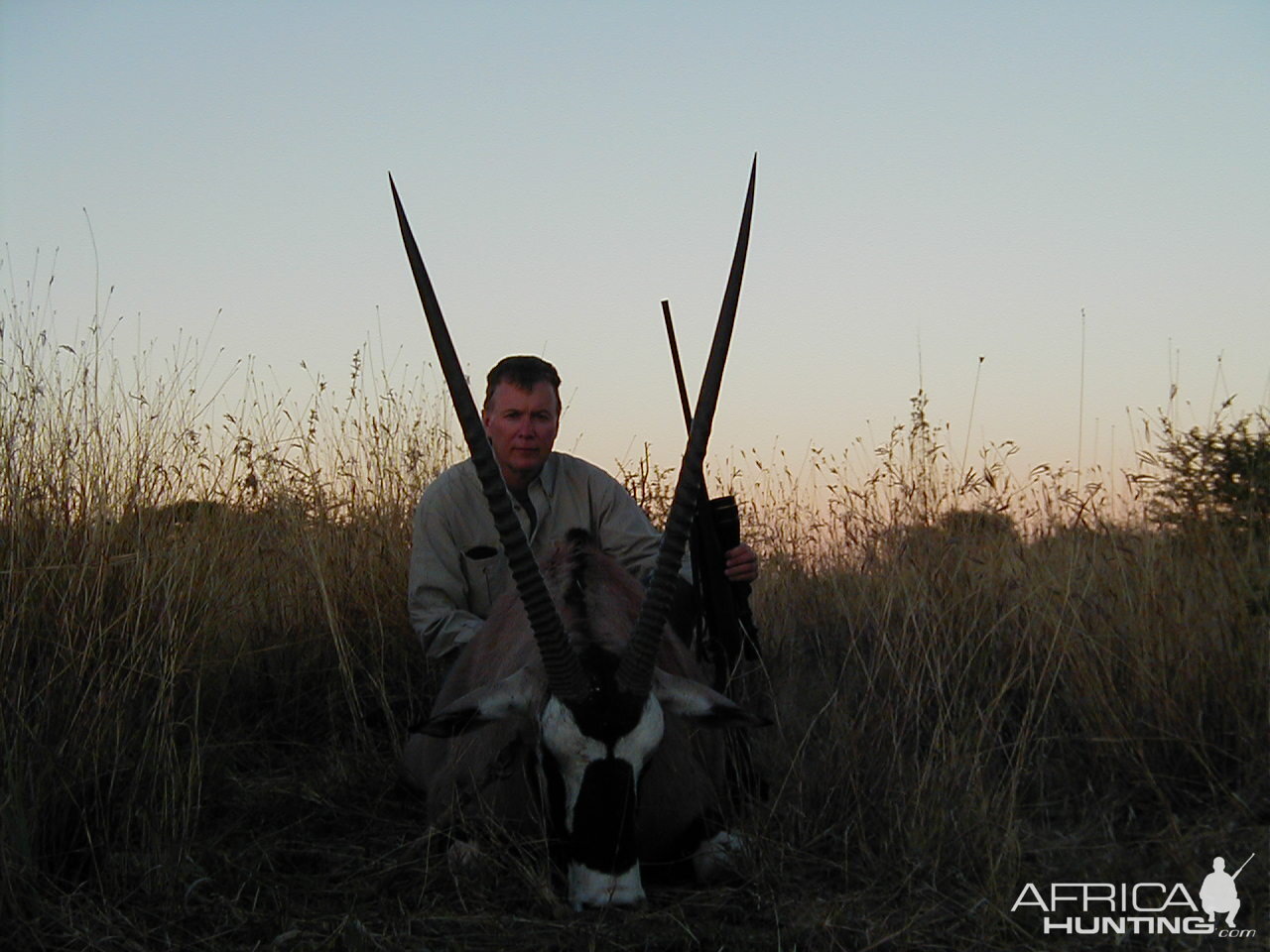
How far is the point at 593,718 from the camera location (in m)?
3.35

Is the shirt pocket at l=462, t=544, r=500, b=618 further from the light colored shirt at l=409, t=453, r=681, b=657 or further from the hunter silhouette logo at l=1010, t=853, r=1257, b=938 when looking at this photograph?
the hunter silhouette logo at l=1010, t=853, r=1257, b=938

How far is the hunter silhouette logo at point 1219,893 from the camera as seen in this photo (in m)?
3.20

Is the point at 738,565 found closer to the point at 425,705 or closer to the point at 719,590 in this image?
the point at 719,590

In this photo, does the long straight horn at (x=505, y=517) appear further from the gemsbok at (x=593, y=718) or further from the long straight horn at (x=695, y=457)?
the long straight horn at (x=695, y=457)

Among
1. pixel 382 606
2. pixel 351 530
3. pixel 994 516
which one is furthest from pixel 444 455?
pixel 994 516

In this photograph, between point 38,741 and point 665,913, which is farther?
point 38,741

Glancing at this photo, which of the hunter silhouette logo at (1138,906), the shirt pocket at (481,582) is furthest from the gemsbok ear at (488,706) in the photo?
the shirt pocket at (481,582)

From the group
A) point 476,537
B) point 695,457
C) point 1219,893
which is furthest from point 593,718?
point 476,537

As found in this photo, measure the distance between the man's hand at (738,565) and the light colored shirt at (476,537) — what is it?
1.61 feet

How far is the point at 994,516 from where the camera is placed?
6.39 m

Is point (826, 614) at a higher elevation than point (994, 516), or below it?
below

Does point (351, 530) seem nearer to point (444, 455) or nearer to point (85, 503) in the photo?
point (444, 455)

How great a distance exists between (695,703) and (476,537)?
1.92m

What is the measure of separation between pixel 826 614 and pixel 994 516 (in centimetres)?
101
